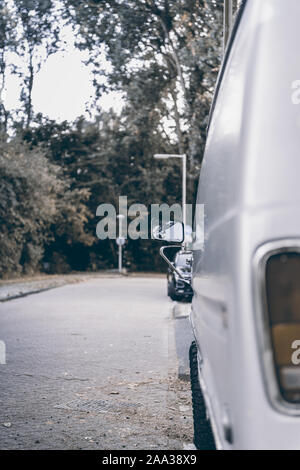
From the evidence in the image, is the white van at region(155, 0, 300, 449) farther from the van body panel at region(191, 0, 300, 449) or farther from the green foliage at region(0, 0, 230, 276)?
the green foliage at region(0, 0, 230, 276)

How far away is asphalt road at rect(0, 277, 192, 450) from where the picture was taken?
474 centimetres

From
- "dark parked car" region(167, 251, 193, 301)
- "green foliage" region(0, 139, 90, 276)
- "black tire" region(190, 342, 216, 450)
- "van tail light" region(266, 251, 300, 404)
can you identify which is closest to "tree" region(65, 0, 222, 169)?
"dark parked car" region(167, 251, 193, 301)

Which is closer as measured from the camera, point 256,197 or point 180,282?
point 256,197

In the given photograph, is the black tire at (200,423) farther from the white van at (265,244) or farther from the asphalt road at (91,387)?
the white van at (265,244)

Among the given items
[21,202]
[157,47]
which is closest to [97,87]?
[157,47]

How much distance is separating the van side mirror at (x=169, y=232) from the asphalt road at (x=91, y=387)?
1452 millimetres

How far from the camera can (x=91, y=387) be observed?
21.7 ft

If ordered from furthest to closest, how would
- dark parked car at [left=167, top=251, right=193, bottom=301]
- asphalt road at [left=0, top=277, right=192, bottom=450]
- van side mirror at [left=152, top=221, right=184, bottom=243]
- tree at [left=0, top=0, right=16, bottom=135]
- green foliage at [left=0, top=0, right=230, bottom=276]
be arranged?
tree at [left=0, top=0, right=16, bottom=135]
green foliage at [left=0, top=0, right=230, bottom=276]
dark parked car at [left=167, top=251, right=193, bottom=301]
asphalt road at [left=0, top=277, right=192, bottom=450]
van side mirror at [left=152, top=221, right=184, bottom=243]

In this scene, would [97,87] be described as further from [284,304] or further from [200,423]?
[284,304]

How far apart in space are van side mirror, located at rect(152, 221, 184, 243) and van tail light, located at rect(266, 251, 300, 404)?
254 centimetres

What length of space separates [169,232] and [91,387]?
2747 mm

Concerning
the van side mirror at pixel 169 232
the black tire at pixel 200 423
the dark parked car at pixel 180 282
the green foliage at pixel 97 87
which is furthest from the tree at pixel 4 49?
the black tire at pixel 200 423
